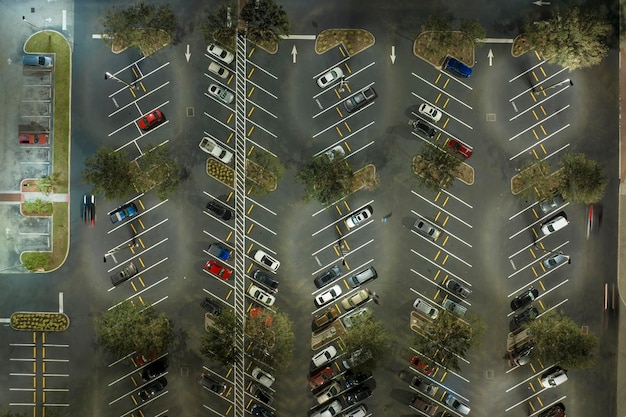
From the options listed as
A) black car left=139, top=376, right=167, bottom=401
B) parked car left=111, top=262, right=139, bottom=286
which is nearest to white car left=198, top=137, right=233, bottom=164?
parked car left=111, top=262, right=139, bottom=286

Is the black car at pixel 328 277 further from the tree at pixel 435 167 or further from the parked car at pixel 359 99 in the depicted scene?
the parked car at pixel 359 99

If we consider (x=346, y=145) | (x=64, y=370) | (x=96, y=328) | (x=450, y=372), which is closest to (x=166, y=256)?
(x=96, y=328)

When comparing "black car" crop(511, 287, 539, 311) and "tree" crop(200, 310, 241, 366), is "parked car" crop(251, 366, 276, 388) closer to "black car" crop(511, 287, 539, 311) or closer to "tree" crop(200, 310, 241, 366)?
"tree" crop(200, 310, 241, 366)

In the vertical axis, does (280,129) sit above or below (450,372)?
above

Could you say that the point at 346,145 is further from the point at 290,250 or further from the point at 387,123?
the point at 290,250

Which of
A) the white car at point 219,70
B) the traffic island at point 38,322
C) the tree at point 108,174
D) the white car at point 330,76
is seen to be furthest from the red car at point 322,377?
the white car at point 219,70
